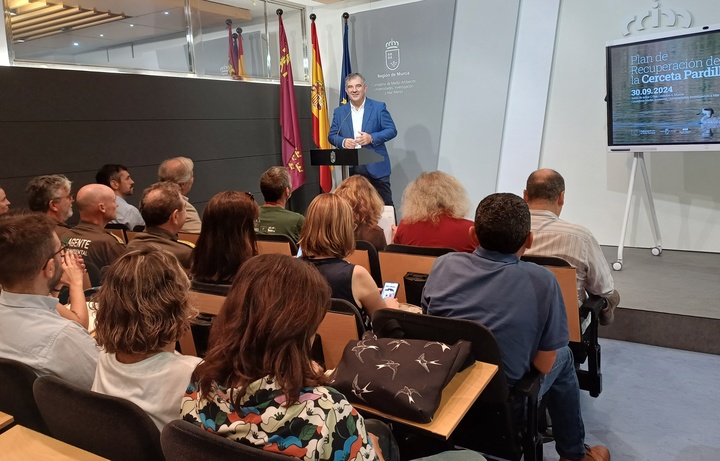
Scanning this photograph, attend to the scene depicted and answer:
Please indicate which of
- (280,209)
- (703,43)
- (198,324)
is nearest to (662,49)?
(703,43)

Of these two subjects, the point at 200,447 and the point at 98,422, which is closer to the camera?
the point at 200,447

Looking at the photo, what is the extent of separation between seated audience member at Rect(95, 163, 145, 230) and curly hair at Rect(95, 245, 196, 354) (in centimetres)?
312

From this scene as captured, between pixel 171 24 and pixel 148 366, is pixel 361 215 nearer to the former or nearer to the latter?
pixel 148 366

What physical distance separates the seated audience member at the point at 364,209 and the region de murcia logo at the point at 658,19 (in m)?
3.34

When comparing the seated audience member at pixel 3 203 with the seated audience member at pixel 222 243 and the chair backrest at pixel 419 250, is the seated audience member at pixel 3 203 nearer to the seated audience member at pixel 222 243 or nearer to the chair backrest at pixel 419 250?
the seated audience member at pixel 222 243

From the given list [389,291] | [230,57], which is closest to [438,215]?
[389,291]

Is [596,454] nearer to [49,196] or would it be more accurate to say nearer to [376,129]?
[49,196]

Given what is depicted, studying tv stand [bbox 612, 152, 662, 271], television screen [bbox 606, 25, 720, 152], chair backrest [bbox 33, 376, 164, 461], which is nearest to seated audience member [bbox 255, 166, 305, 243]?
chair backrest [bbox 33, 376, 164, 461]

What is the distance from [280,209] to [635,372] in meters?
2.37

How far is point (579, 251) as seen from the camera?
2.63 metres

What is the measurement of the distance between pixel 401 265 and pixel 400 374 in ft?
4.43

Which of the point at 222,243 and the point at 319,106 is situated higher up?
the point at 319,106

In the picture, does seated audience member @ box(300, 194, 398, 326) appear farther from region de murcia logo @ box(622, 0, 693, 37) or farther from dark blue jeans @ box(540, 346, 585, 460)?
region de murcia logo @ box(622, 0, 693, 37)

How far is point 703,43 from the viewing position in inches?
162
